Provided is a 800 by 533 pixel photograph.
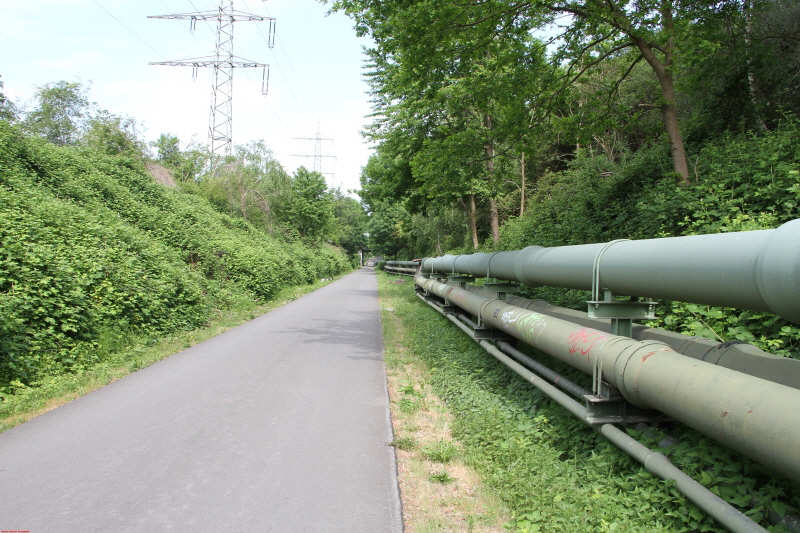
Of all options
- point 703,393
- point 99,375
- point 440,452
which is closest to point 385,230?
point 99,375

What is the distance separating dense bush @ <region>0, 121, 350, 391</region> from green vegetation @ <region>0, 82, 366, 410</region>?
0.03m

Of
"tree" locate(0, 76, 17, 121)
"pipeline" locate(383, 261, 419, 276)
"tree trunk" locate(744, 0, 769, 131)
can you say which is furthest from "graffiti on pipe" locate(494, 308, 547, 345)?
"pipeline" locate(383, 261, 419, 276)

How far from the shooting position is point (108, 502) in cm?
371

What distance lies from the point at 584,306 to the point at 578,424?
105 inches

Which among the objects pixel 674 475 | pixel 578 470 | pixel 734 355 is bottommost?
pixel 578 470

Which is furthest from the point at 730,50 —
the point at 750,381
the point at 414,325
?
the point at 750,381

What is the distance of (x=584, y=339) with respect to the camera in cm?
417

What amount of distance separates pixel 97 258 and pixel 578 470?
360 inches

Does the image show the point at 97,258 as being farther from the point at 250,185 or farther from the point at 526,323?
the point at 250,185

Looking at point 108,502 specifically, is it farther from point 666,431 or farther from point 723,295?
point 723,295

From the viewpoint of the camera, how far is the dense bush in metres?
7.23

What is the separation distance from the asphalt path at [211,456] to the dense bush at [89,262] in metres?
1.27

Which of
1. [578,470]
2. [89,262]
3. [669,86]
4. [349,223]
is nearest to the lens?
[578,470]

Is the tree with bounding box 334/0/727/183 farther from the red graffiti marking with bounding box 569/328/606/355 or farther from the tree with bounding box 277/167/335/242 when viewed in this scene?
the tree with bounding box 277/167/335/242
